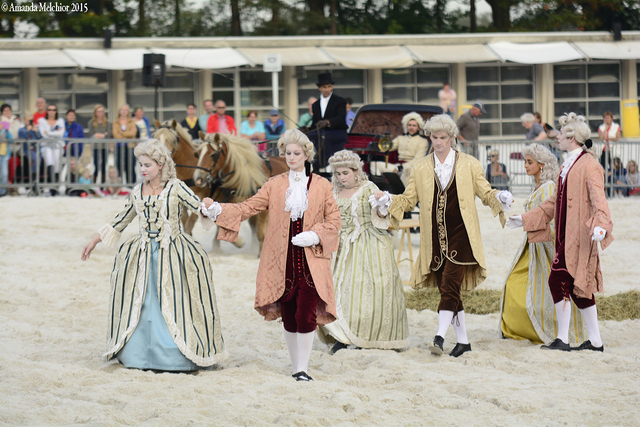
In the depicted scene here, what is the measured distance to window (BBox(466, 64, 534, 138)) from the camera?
758 inches

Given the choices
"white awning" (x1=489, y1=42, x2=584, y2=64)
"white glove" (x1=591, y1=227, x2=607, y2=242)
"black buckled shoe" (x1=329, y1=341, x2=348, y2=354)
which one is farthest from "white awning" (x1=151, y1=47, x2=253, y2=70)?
"white glove" (x1=591, y1=227, x2=607, y2=242)

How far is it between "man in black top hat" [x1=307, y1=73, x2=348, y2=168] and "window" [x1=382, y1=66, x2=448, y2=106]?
864 cm

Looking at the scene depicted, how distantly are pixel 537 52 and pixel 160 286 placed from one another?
1455 cm

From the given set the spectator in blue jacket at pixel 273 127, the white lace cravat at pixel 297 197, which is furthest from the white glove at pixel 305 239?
the spectator in blue jacket at pixel 273 127

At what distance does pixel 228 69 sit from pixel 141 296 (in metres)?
13.9

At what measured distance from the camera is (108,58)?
57.5ft

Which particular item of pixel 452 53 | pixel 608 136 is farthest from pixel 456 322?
pixel 452 53

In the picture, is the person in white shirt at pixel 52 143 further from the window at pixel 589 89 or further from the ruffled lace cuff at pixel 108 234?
the window at pixel 589 89

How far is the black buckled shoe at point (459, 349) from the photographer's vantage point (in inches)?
236

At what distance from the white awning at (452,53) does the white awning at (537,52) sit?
0.24m

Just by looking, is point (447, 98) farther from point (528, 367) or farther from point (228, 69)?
point (528, 367)

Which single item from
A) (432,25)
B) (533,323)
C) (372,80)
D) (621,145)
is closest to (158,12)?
(432,25)

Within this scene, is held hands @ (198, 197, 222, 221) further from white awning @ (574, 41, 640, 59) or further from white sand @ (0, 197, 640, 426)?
white awning @ (574, 41, 640, 59)

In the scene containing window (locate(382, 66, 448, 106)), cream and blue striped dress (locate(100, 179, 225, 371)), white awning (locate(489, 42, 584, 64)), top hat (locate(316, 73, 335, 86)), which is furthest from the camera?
window (locate(382, 66, 448, 106))
